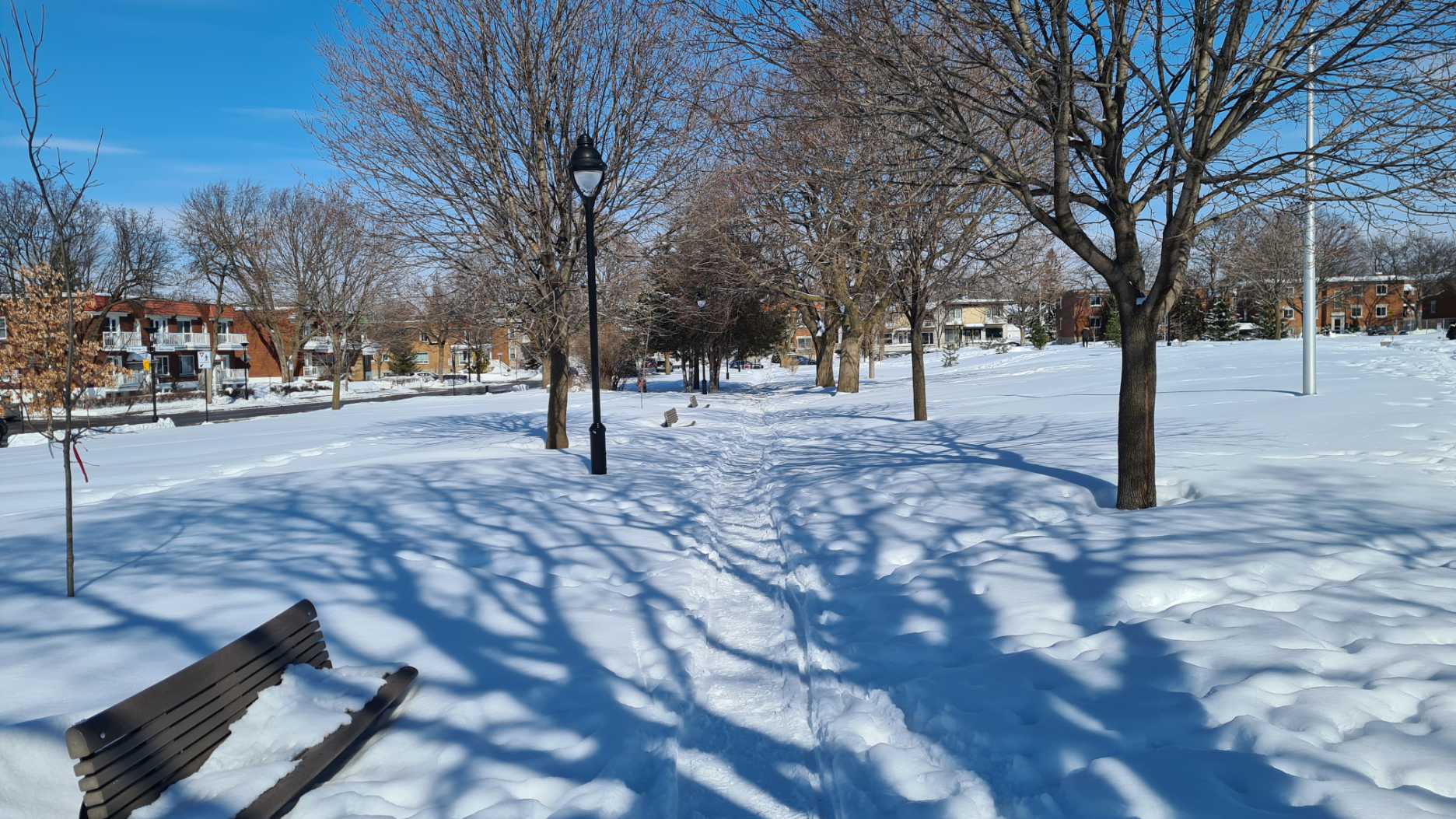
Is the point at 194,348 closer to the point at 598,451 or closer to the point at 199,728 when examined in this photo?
the point at 598,451

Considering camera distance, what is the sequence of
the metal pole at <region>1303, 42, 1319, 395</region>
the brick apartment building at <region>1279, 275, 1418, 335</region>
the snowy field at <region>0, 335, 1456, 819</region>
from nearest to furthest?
1. the snowy field at <region>0, 335, 1456, 819</region>
2. the metal pole at <region>1303, 42, 1319, 395</region>
3. the brick apartment building at <region>1279, 275, 1418, 335</region>

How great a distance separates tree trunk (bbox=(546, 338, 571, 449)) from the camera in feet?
43.6

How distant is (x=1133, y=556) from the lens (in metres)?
5.27

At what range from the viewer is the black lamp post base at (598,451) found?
426 inches

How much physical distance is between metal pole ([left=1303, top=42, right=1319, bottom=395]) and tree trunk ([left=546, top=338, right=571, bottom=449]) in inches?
399

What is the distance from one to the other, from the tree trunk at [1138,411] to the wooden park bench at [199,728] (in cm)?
631

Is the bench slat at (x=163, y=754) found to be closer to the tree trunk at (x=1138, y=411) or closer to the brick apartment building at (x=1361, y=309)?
the tree trunk at (x=1138, y=411)

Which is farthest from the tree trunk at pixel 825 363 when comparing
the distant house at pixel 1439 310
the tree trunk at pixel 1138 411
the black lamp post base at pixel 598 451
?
the distant house at pixel 1439 310

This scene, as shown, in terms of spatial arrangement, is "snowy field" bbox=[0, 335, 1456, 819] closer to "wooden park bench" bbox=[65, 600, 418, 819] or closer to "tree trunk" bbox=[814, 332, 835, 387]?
"wooden park bench" bbox=[65, 600, 418, 819]

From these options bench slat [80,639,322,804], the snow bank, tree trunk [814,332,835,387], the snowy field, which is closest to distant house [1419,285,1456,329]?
tree trunk [814,332,835,387]

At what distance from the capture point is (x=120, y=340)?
4869 cm

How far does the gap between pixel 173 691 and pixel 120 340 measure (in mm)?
58491

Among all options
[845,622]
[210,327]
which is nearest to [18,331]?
[845,622]

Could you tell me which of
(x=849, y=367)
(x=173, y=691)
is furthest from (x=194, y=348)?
(x=173, y=691)
